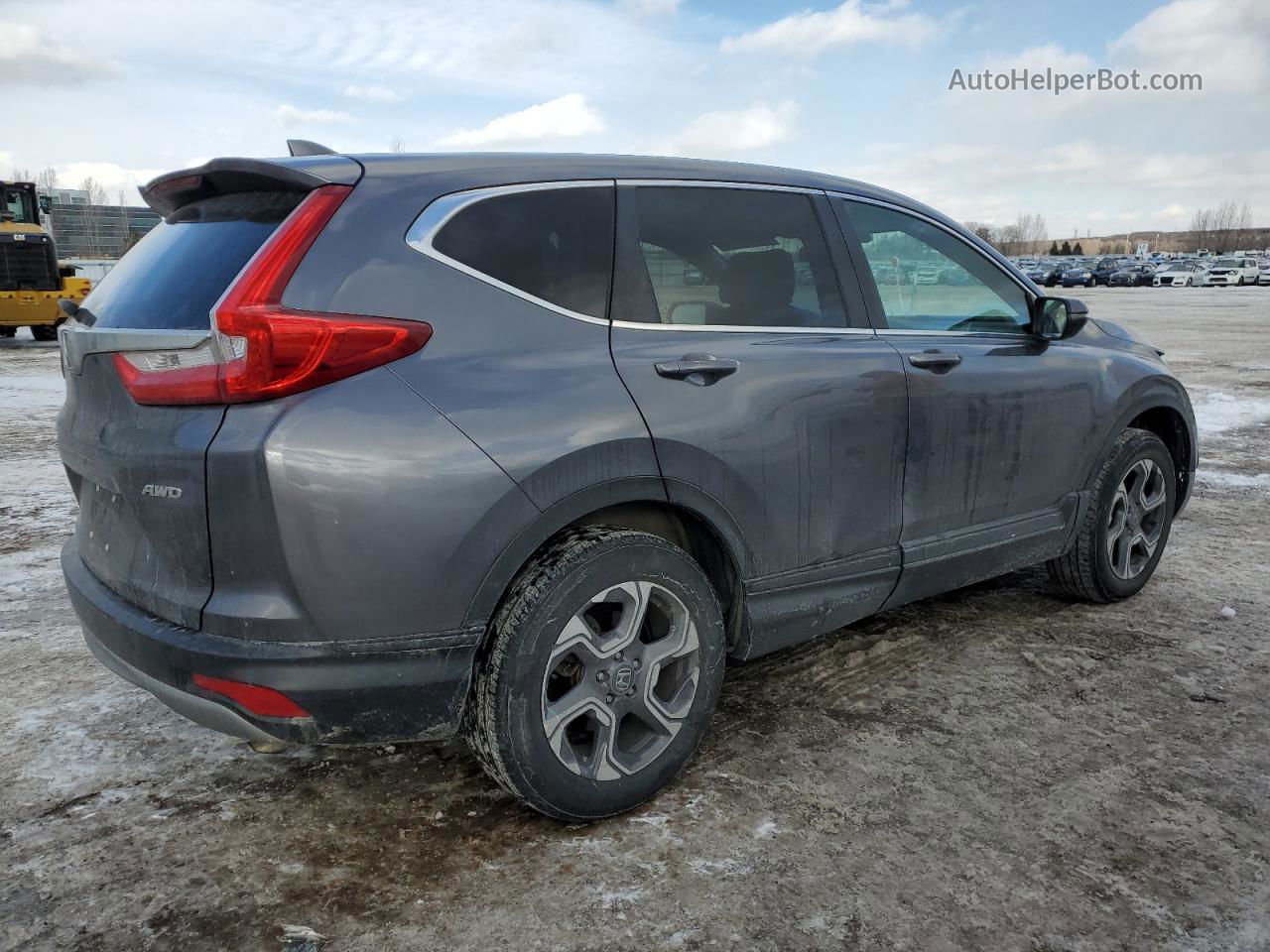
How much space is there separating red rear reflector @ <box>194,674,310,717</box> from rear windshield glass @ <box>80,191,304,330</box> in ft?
2.70

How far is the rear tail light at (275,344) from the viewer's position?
2.22 metres

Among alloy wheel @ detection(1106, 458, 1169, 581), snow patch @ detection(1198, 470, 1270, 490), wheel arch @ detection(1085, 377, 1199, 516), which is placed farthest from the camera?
snow patch @ detection(1198, 470, 1270, 490)

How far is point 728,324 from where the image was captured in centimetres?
298

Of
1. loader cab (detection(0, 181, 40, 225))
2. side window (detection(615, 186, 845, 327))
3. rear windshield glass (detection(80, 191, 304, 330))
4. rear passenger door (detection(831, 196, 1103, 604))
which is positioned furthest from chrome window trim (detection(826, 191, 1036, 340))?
loader cab (detection(0, 181, 40, 225))

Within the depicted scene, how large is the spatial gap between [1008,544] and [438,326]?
97.7 inches

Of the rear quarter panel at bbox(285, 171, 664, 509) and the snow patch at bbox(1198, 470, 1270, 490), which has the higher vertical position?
the rear quarter panel at bbox(285, 171, 664, 509)

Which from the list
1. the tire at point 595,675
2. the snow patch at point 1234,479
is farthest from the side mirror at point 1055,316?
the snow patch at point 1234,479

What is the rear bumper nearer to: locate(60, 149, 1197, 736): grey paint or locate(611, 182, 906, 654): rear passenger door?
locate(60, 149, 1197, 736): grey paint

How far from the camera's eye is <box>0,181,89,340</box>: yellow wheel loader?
1897cm

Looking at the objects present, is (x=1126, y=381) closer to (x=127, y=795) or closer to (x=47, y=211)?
(x=127, y=795)

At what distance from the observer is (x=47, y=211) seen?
21.5m

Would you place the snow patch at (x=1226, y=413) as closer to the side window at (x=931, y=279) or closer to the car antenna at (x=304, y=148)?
the side window at (x=931, y=279)

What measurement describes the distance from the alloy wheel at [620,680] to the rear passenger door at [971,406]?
3.36 feet

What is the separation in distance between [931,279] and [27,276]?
20.2 m
